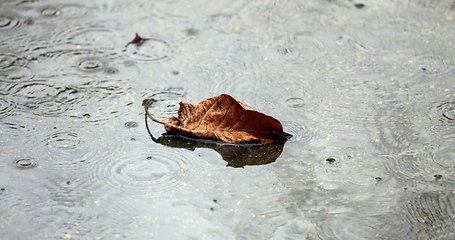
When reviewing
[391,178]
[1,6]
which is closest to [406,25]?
[391,178]

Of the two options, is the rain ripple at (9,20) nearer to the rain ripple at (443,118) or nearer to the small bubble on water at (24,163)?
the small bubble on water at (24,163)

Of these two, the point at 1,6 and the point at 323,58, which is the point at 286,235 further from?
the point at 1,6

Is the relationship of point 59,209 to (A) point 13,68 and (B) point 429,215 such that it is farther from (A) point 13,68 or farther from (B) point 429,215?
(B) point 429,215

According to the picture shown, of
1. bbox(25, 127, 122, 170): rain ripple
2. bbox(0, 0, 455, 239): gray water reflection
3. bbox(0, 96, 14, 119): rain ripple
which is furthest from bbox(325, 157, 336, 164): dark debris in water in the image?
bbox(0, 96, 14, 119): rain ripple

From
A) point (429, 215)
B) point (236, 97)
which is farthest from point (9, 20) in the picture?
point (429, 215)

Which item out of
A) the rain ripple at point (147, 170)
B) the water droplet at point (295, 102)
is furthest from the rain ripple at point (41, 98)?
the water droplet at point (295, 102)

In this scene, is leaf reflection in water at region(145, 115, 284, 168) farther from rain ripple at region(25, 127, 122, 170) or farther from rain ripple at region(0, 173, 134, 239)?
rain ripple at region(0, 173, 134, 239)
